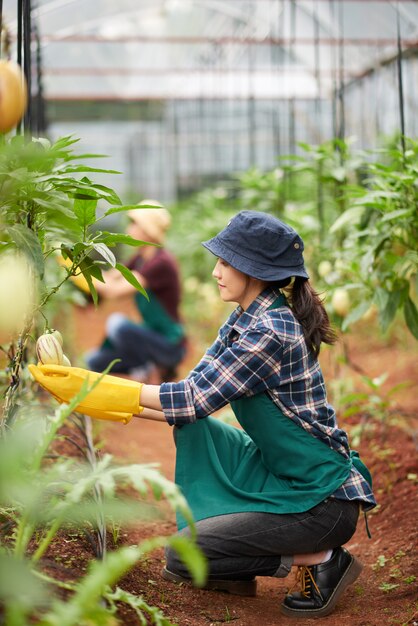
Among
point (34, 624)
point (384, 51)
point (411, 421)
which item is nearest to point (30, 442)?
point (34, 624)

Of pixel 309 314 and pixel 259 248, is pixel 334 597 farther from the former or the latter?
pixel 259 248

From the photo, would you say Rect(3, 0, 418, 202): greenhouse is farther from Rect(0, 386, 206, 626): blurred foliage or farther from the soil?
Rect(0, 386, 206, 626): blurred foliage

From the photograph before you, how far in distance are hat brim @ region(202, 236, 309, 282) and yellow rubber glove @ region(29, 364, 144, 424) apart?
39 cm

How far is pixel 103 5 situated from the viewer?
32.9 ft

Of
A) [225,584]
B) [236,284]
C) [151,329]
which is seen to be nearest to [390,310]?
[236,284]

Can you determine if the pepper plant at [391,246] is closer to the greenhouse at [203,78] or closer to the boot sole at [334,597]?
the boot sole at [334,597]

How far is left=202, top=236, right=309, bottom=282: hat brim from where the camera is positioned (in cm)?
210

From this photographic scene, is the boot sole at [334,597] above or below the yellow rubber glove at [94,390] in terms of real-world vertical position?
below

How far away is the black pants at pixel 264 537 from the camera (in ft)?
6.91

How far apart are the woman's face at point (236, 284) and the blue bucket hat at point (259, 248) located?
4cm

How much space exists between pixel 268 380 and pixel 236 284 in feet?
0.87

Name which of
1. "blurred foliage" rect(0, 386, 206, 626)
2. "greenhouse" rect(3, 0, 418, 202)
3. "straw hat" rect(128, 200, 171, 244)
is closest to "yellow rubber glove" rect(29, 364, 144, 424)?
"blurred foliage" rect(0, 386, 206, 626)

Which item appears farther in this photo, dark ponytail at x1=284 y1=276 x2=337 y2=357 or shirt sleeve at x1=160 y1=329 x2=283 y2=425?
dark ponytail at x1=284 y1=276 x2=337 y2=357

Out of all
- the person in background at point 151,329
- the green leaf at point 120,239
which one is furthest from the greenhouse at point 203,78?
the green leaf at point 120,239
